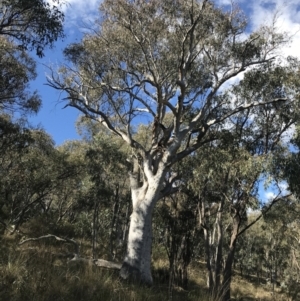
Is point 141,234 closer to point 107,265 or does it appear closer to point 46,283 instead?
point 107,265

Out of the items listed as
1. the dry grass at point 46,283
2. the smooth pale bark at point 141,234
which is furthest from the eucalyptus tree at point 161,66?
the dry grass at point 46,283

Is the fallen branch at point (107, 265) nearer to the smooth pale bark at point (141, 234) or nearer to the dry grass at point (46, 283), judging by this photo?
the smooth pale bark at point (141, 234)

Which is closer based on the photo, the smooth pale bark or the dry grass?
the dry grass

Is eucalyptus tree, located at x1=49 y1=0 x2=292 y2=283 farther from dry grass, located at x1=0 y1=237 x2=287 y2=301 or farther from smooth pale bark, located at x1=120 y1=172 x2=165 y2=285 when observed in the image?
dry grass, located at x1=0 y1=237 x2=287 y2=301

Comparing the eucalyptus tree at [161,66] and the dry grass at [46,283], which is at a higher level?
the eucalyptus tree at [161,66]

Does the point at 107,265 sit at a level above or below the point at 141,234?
below

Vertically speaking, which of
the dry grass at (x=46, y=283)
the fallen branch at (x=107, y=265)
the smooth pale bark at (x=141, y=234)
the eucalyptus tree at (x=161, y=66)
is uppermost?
the eucalyptus tree at (x=161, y=66)

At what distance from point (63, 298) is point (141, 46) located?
30.1 feet

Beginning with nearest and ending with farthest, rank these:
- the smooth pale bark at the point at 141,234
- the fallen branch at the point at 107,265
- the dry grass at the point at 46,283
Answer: the dry grass at the point at 46,283, the smooth pale bark at the point at 141,234, the fallen branch at the point at 107,265

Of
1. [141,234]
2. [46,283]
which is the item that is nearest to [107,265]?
[141,234]

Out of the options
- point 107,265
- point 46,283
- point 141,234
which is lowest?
point 46,283

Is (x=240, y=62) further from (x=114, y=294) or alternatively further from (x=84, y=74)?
(x=114, y=294)

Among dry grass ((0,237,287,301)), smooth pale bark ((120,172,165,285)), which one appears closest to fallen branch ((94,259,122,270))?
smooth pale bark ((120,172,165,285))

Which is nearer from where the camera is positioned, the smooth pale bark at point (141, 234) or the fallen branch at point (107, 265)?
the smooth pale bark at point (141, 234)
